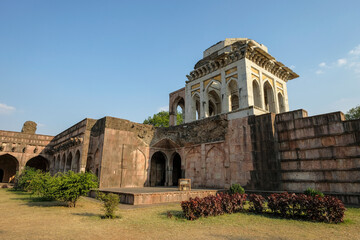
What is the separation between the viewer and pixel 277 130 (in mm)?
14617

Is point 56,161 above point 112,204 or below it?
above

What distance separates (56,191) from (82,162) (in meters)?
9.41

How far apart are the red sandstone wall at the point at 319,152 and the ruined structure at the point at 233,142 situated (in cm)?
4

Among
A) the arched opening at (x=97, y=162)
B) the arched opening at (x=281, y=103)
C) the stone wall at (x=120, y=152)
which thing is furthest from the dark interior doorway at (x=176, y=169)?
the arched opening at (x=281, y=103)

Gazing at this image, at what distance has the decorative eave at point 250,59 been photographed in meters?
18.5

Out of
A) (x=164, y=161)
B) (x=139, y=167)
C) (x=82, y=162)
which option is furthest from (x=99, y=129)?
(x=164, y=161)

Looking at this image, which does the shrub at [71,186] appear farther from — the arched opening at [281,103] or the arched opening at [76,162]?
the arched opening at [281,103]

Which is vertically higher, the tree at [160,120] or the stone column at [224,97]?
the tree at [160,120]

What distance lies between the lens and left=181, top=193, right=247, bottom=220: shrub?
7914mm

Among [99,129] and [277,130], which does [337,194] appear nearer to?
[277,130]

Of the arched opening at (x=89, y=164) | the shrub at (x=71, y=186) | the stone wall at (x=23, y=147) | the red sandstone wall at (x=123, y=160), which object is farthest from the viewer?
the stone wall at (x=23, y=147)

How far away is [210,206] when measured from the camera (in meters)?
8.27

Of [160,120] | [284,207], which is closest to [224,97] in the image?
[284,207]

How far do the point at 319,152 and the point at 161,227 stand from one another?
10566 mm
